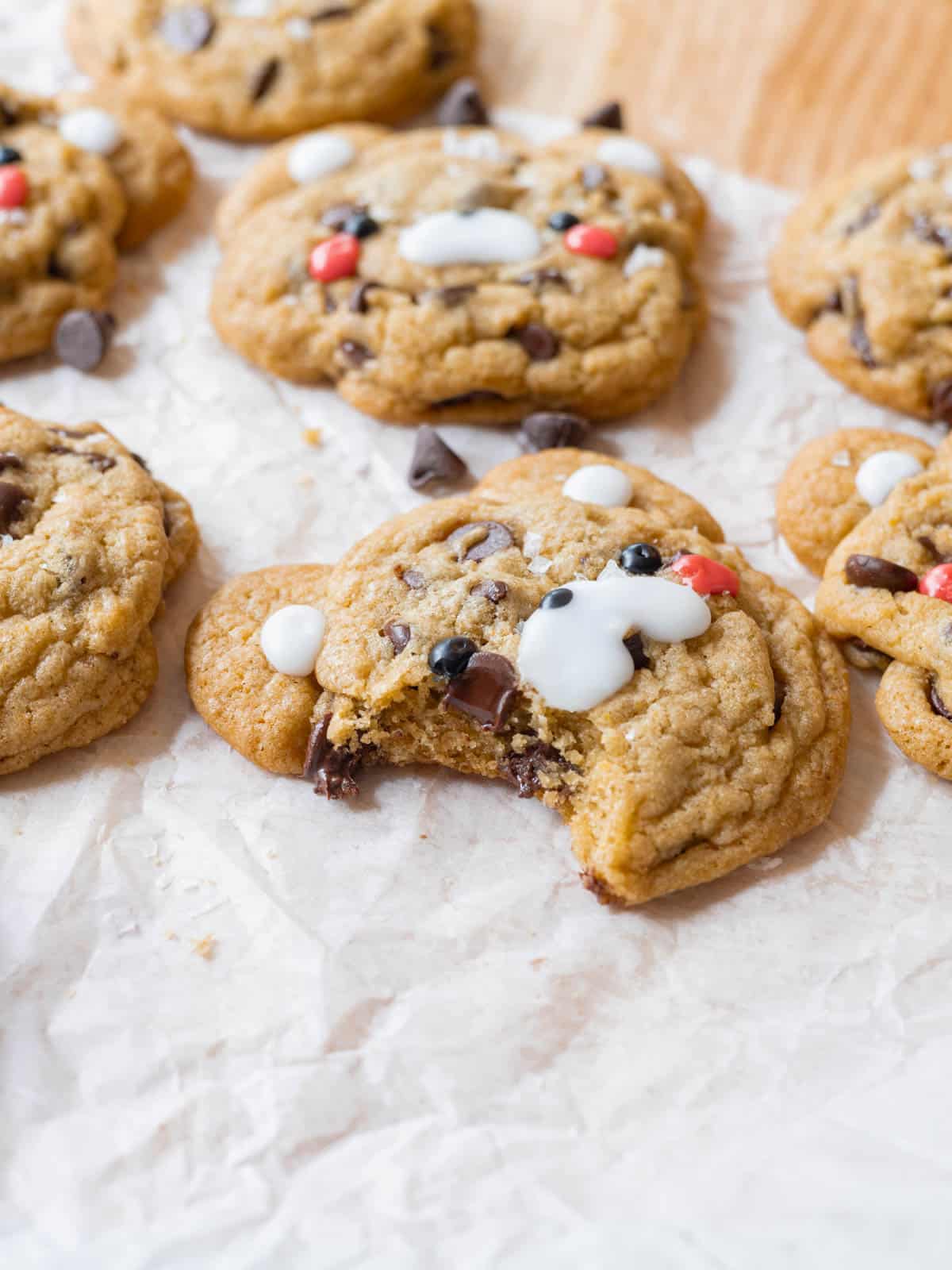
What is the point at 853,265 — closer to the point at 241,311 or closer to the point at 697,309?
the point at 697,309

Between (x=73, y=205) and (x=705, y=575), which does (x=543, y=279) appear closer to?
(x=705, y=575)

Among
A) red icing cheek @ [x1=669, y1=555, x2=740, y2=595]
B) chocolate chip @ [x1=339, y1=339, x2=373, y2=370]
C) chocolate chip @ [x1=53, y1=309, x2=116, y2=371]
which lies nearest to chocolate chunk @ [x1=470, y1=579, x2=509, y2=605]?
red icing cheek @ [x1=669, y1=555, x2=740, y2=595]

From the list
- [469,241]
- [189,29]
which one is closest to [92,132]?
[189,29]

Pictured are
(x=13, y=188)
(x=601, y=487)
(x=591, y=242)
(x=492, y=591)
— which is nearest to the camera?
(x=492, y=591)

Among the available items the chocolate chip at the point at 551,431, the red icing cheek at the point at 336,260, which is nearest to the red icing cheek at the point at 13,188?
the red icing cheek at the point at 336,260

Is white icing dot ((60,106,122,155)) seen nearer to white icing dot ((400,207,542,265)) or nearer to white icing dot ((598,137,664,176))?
white icing dot ((400,207,542,265))

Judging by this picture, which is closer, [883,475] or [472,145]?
[883,475]

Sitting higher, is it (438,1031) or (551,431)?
(551,431)
